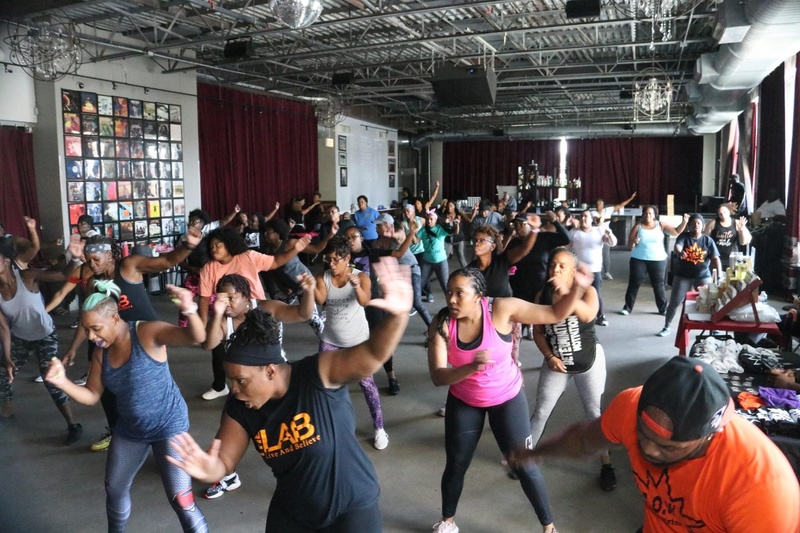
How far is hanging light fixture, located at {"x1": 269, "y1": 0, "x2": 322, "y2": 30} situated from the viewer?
12.2 ft

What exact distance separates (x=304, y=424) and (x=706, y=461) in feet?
3.59

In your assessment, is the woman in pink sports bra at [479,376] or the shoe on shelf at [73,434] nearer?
the woman in pink sports bra at [479,376]

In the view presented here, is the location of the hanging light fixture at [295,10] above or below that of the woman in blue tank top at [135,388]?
above

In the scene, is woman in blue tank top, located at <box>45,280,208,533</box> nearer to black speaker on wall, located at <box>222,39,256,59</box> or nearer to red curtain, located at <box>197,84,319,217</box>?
black speaker on wall, located at <box>222,39,256,59</box>

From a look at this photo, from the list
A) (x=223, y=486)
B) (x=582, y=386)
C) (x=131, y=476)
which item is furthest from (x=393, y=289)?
(x=223, y=486)

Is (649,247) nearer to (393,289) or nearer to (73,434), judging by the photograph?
(393,289)

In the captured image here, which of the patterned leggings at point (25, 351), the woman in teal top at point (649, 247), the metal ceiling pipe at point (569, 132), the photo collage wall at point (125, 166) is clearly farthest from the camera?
the metal ceiling pipe at point (569, 132)

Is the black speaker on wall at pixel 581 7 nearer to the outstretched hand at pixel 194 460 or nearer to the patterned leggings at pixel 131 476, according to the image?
the patterned leggings at pixel 131 476

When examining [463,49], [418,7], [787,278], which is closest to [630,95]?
[463,49]

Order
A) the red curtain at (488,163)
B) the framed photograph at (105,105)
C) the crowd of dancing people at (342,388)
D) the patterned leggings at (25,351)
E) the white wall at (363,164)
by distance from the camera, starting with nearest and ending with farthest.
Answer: the crowd of dancing people at (342,388)
the patterned leggings at (25,351)
the framed photograph at (105,105)
the white wall at (363,164)
the red curtain at (488,163)

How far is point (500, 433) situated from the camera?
9.27 feet

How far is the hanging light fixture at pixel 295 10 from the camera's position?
371 centimetres

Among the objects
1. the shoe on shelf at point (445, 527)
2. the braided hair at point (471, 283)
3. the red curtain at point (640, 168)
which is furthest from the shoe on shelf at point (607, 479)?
the red curtain at point (640, 168)

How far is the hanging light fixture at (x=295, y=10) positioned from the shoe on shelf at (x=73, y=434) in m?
3.09
